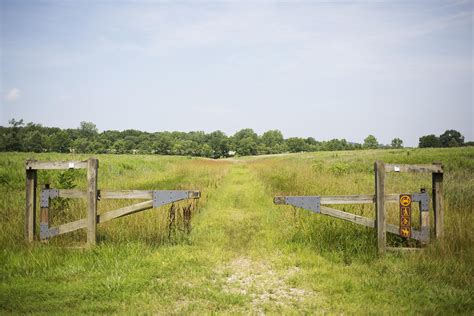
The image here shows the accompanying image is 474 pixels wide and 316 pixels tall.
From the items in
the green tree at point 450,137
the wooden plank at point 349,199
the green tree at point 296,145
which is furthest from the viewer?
the green tree at point 296,145

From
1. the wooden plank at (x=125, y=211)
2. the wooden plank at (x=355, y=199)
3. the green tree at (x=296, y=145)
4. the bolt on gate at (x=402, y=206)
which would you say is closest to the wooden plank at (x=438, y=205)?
the bolt on gate at (x=402, y=206)

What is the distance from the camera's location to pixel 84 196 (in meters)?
6.50

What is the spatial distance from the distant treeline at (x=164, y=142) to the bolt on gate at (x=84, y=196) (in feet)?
317

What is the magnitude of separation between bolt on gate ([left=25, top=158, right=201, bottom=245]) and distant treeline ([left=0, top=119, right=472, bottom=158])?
9672cm

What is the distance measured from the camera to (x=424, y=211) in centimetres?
621

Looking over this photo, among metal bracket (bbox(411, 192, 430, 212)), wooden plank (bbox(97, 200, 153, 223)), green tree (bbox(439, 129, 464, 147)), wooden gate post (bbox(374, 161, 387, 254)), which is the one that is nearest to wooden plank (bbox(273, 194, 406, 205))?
wooden gate post (bbox(374, 161, 387, 254))

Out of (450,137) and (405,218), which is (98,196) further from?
(450,137)

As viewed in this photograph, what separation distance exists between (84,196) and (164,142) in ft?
382

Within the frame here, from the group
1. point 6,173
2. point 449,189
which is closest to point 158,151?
point 6,173

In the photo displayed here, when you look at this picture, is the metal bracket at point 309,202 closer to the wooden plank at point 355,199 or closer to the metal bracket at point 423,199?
the wooden plank at point 355,199

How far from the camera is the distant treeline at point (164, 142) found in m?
94.2

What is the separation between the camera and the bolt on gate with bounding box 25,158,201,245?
6359mm

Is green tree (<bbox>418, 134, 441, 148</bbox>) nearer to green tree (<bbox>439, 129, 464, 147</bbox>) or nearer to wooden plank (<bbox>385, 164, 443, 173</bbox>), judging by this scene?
green tree (<bbox>439, 129, 464, 147</bbox>)

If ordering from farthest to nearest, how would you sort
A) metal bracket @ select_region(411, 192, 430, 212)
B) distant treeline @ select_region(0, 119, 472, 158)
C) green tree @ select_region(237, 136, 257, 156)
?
green tree @ select_region(237, 136, 257, 156) → distant treeline @ select_region(0, 119, 472, 158) → metal bracket @ select_region(411, 192, 430, 212)
